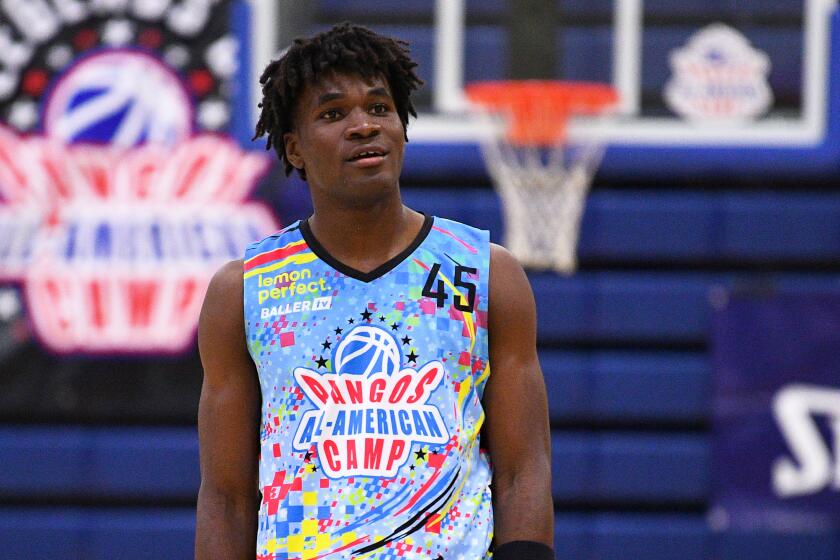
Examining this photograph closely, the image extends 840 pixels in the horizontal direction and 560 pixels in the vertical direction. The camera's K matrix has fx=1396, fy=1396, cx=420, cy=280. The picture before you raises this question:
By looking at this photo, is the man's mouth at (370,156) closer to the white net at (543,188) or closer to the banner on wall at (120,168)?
the white net at (543,188)

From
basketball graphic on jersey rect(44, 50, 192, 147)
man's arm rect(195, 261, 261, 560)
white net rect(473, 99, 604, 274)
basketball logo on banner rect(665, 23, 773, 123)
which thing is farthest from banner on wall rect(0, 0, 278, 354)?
man's arm rect(195, 261, 261, 560)

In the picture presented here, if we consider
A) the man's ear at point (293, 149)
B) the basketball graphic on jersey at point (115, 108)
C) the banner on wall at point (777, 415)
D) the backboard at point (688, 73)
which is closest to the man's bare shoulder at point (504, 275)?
the man's ear at point (293, 149)

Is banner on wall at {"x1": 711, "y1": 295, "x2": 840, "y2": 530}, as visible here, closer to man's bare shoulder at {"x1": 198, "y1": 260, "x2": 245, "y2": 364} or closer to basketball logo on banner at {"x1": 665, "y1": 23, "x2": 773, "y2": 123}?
basketball logo on banner at {"x1": 665, "y1": 23, "x2": 773, "y2": 123}

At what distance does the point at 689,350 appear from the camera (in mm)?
6465

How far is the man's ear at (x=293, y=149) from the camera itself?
8.52 ft

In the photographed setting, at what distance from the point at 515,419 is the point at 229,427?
20.1 inches

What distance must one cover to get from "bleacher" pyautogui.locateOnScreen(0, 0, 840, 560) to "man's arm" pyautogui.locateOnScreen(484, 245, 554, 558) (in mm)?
3879

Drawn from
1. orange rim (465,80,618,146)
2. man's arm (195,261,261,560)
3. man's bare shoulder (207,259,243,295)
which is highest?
orange rim (465,80,618,146)

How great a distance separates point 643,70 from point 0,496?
3583 mm

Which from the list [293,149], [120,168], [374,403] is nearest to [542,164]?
[120,168]

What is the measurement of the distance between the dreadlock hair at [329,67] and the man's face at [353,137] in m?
0.02

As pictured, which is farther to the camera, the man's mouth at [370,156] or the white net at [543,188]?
the white net at [543,188]

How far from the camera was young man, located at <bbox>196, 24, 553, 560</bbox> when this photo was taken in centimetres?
238

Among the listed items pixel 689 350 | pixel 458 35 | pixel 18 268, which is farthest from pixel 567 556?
pixel 18 268
